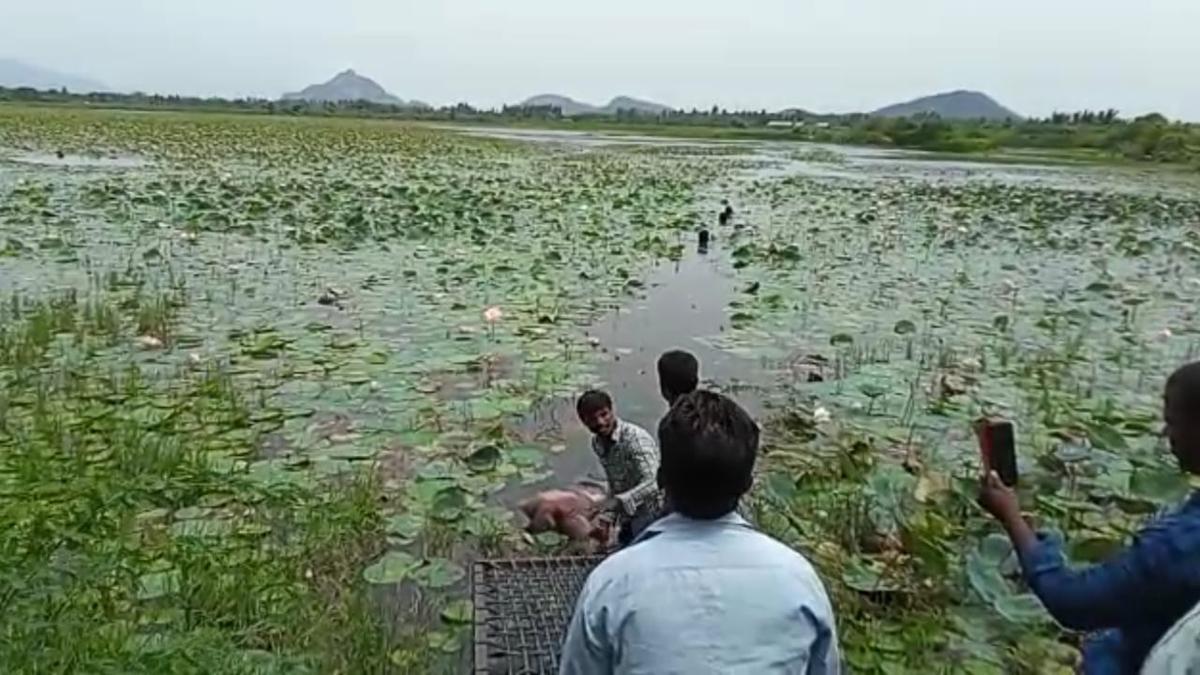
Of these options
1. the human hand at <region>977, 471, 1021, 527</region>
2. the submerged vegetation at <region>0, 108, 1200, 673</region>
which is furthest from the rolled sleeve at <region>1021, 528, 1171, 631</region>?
the submerged vegetation at <region>0, 108, 1200, 673</region>

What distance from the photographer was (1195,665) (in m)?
1.62

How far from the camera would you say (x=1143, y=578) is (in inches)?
72.9

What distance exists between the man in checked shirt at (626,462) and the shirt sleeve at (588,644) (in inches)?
71.3

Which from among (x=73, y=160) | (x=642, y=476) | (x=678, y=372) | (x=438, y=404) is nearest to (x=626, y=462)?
(x=642, y=476)

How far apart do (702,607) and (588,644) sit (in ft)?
0.67

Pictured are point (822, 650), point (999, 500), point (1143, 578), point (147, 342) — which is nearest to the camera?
point (822, 650)

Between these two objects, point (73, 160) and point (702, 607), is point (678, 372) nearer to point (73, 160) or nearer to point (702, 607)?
point (702, 607)

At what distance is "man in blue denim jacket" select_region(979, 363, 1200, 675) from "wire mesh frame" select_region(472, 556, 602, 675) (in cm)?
141

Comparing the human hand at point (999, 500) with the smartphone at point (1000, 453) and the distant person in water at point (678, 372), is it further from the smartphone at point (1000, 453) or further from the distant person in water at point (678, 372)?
the distant person in water at point (678, 372)

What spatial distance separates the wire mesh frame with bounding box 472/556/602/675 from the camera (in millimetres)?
3055

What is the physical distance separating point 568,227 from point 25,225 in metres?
5.70

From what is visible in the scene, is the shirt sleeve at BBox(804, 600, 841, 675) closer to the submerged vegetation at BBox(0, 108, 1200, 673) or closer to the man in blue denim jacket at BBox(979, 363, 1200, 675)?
the man in blue denim jacket at BBox(979, 363, 1200, 675)

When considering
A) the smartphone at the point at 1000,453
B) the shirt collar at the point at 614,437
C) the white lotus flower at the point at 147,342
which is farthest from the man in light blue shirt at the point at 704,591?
the white lotus flower at the point at 147,342

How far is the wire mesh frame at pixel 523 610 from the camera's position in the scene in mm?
3055
